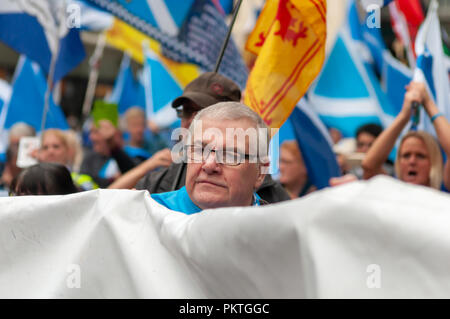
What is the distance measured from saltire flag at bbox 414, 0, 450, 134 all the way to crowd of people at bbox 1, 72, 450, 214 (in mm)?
602

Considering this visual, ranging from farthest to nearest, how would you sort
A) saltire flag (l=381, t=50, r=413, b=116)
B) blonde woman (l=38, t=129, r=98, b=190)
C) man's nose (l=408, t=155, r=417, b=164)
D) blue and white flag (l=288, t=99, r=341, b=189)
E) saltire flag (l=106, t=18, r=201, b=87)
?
saltire flag (l=106, t=18, r=201, b=87) < saltire flag (l=381, t=50, r=413, b=116) < blonde woman (l=38, t=129, r=98, b=190) < blue and white flag (l=288, t=99, r=341, b=189) < man's nose (l=408, t=155, r=417, b=164)

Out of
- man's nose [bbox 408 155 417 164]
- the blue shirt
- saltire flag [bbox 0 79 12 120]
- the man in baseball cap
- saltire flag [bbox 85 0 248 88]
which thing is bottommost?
man's nose [bbox 408 155 417 164]

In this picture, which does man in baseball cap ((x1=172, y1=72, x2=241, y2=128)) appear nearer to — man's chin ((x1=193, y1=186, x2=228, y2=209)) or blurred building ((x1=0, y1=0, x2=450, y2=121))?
man's chin ((x1=193, y1=186, x2=228, y2=209))

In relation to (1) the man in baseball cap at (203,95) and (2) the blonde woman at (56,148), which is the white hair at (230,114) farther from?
(2) the blonde woman at (56,148)

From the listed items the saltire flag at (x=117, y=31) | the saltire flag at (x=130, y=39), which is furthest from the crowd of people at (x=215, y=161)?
the saltire flag at (x=117, y=31)

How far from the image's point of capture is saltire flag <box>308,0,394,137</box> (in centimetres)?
641

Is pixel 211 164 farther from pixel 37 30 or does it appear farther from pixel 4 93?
pixel 4 93

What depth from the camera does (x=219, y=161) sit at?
2002mm

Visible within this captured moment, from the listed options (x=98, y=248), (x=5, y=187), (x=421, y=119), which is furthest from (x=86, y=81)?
(x=98, y=248)

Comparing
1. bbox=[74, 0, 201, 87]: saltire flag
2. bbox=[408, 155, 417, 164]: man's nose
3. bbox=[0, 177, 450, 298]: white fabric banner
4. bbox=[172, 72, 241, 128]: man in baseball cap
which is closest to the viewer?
bbox=[0, 177, 450, 298]: white fabric banner

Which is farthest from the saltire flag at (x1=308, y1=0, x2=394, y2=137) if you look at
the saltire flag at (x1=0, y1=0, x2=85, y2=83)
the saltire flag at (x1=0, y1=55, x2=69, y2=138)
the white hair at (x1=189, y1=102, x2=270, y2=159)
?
the white hair at (x1=189, y1=102, x2=270, y2=159)

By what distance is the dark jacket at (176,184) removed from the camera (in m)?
2.98

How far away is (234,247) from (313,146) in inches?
119

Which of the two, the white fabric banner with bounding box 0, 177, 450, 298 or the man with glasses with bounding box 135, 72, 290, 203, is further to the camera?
the man with glasses with bounding box 135, 72, 290, 203
